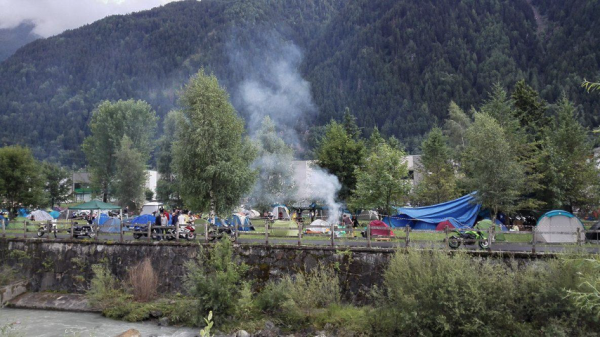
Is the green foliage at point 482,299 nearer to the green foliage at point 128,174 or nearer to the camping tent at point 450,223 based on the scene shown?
the camping tent at point 450,223

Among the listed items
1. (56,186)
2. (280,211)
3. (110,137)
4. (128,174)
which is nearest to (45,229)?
(280,211)

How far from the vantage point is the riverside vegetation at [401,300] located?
12.9 metres

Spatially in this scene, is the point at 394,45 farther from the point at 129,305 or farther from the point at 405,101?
the point at 129,305

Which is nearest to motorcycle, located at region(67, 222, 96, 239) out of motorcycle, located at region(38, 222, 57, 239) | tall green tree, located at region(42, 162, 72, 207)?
motorcycle, located at region(38, 222, 57, 239)

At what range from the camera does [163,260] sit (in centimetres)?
1975

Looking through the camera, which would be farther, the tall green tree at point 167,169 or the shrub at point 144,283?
the tall green tree at point 167,169

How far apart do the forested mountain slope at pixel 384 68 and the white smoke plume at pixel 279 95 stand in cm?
335

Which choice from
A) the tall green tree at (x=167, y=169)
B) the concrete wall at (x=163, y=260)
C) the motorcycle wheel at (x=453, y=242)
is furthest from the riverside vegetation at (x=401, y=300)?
the tall green tree at (x=167, y=169)

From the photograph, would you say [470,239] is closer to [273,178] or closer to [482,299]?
[482,299]

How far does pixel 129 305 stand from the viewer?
18.2 meters

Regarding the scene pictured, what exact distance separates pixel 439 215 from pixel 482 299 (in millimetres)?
13856

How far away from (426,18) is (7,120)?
14485cm

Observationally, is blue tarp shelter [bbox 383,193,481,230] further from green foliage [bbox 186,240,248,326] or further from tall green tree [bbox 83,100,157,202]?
tall green tree [bbox 83,100,157,202]

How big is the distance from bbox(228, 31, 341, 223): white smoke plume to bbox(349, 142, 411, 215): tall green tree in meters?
6.47
